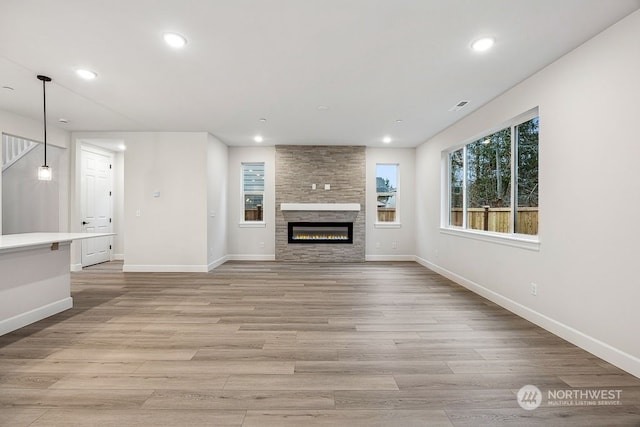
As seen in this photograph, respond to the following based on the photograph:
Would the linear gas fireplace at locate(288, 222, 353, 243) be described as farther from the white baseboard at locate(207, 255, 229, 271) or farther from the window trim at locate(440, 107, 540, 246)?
the window trim at locate(440, 107, 540, 246)

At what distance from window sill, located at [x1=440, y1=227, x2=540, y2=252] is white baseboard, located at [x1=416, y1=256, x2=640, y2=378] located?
0.66 m

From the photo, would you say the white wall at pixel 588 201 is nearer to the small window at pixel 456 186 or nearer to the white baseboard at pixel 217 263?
the small window at pixel 456 186

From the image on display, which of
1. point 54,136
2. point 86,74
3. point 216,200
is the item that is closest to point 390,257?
point 216,200

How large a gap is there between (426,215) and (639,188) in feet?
14.1

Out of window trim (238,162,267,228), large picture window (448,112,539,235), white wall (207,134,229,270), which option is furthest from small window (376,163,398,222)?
white wall (207,134,229,270)

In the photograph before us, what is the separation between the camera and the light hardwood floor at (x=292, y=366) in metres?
1.75

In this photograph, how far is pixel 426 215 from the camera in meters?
6.47

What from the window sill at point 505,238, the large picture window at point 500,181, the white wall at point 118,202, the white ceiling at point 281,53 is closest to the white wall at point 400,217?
the large picture window at point 500,181

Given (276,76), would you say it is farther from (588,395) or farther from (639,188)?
(588,395)

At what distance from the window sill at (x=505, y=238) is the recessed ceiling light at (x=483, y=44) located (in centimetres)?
199

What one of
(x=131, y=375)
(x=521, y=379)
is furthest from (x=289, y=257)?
(x=521, y=379)

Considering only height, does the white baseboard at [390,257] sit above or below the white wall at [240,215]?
below

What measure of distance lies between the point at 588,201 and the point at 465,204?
8.18 ft
